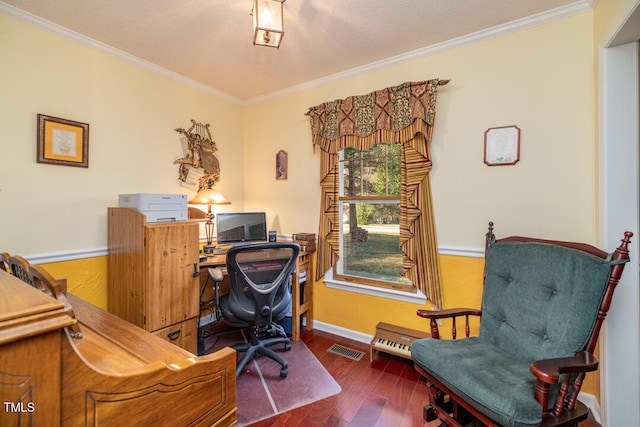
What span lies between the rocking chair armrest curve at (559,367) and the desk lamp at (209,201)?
8.16ft

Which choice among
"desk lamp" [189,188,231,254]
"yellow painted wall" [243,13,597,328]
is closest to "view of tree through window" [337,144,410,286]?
"yellow painted wall" [243,13,597,328]

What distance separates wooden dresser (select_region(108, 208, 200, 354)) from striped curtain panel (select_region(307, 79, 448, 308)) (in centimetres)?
161

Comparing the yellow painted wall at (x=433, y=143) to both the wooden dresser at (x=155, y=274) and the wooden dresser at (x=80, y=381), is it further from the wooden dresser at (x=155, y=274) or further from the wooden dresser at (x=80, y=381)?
the wooden dresser at (x=80, y=381)

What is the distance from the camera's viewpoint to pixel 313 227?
2.97 meters

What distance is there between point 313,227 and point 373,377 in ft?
4.79

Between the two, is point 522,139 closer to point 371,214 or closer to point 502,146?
point 502,146

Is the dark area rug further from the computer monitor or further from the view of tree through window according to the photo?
the computer monitor

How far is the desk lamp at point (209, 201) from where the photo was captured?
111 inches

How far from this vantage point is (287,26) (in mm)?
2010

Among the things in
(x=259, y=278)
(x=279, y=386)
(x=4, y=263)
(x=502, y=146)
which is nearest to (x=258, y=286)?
(x=259, y=278)

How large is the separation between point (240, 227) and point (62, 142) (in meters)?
1.53

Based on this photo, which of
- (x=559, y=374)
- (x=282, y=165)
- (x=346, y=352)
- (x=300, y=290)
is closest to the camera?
(x=559, y=374)

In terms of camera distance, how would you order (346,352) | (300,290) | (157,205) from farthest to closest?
(300,290) → (346,352) → (157,205)

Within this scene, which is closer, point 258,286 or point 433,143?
point 258,286
